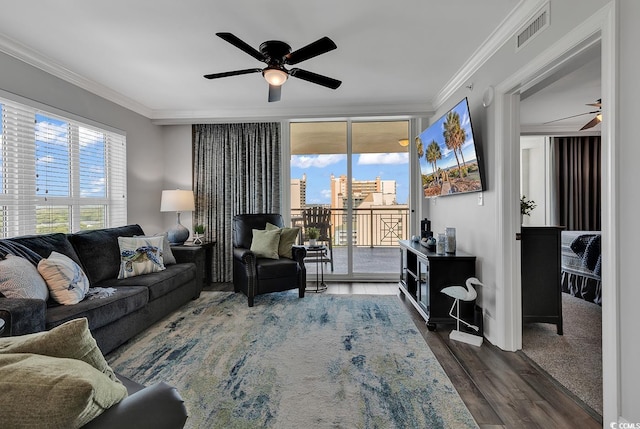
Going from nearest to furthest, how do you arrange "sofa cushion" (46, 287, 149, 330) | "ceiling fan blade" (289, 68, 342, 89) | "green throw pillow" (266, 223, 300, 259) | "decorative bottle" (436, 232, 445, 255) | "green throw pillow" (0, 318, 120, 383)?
"green throw pillow" (0, 318, 120, 383)
"sofa cushion" (46, 287, 149, 330)
"ceiling fan blade" (289, 68, 342, 89)
"decorative bottle" (436, 232, 445, 255)
"green throw pillow" (266, 223, 300, 259)

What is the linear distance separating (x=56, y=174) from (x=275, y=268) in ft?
7.89

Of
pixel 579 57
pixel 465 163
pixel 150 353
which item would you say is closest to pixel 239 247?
pixel 150 353

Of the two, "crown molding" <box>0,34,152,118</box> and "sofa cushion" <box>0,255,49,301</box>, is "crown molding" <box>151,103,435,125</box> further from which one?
"sofa cushion" <box>0,255,49,301</box>

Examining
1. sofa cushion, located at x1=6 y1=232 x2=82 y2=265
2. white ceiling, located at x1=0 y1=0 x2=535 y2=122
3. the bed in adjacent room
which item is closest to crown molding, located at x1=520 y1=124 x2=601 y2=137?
the bed in adjacent room

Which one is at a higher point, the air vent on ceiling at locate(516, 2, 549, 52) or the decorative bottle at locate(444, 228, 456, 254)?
the air vent on ceiling at locate(516, 2, 549, 52)

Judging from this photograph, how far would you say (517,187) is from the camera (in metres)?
2.51

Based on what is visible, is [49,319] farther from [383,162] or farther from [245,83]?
[383,162]

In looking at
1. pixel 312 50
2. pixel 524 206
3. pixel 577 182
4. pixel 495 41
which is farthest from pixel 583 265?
pixel 312 50

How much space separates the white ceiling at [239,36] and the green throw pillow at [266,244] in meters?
1.73

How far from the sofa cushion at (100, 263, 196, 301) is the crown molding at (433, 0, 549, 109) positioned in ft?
11.7

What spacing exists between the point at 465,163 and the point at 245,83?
2.44m

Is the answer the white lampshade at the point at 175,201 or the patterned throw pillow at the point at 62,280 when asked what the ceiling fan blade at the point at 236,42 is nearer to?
the patterned throw pillow at the point at 62,280

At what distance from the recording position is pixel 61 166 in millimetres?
3273

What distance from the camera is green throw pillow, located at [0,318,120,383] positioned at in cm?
88
